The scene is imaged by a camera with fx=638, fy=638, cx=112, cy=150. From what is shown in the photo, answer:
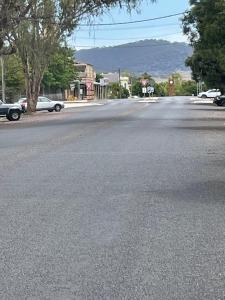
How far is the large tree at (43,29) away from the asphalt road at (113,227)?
65.5ft

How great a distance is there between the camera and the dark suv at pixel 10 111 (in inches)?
1586

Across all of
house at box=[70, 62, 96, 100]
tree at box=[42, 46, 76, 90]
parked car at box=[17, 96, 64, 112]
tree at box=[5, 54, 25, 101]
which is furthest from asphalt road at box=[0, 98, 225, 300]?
house at box=[70, 62, 96, 100]

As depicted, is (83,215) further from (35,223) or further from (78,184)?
(78,184)

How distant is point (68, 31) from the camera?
3900 cm

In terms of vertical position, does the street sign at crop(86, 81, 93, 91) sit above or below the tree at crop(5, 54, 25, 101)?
below

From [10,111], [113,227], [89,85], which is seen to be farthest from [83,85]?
[113,227]

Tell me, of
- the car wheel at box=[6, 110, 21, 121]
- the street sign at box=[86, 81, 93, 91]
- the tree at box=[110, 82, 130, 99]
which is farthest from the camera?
the tree at box=[110, 82, 130, 99]

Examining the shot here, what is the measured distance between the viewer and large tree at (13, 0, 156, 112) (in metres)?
33.8

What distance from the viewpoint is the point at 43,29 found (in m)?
43.9

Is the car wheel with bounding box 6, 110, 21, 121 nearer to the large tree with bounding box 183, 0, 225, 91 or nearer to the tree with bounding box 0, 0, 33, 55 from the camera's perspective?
the tree with bounding box 0, 0, 33, 55

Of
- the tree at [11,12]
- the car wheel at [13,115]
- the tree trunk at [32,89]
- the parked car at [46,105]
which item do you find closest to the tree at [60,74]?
the parked car at [46,105]

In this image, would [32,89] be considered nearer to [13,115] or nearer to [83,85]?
[13,115]

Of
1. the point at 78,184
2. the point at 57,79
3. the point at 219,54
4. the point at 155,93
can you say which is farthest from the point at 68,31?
the point at 155,93

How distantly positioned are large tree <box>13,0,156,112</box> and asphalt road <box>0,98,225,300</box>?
786 inches
